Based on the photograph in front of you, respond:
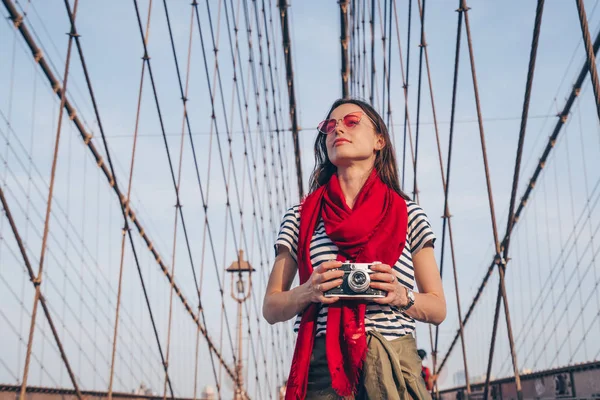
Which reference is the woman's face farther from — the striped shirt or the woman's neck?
the striped shirt

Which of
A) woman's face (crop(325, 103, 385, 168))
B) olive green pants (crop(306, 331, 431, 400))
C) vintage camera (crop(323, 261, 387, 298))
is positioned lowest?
olive green pants (crop(306, 331, 431, 400))

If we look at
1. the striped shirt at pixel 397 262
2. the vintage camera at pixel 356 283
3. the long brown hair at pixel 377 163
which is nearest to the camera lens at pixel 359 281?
the vintage camera at pixel 356 283

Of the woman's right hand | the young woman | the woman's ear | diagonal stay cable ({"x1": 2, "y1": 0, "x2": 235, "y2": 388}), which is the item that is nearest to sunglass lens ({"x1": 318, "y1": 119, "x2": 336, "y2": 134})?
the young woman

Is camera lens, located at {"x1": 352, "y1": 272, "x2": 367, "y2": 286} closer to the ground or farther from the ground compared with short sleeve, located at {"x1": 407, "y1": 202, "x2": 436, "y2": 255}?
closer to the ground

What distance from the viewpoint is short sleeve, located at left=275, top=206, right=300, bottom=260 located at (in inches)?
68.2

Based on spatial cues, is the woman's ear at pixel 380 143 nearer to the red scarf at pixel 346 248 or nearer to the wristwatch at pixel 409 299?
the red scarf at pixel 346 248

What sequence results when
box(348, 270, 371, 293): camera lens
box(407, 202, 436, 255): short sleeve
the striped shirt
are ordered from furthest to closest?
box(407, 202, 436, 255): short sleeve → the striped shirt → box(348, 270, 371, 293): camera lens

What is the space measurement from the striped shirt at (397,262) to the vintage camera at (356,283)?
94 millimetres

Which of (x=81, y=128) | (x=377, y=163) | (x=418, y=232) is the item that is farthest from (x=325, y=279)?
(x=81, y=128)

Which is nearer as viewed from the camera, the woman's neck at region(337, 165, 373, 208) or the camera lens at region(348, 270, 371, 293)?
the camera lens at region(348, 270, 371, 293)

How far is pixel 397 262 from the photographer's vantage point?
1635 mm

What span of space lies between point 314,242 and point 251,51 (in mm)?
15179

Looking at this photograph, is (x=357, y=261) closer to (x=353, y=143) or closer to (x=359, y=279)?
(x=359, y=279)

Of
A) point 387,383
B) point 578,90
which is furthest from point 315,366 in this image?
point 578,90
